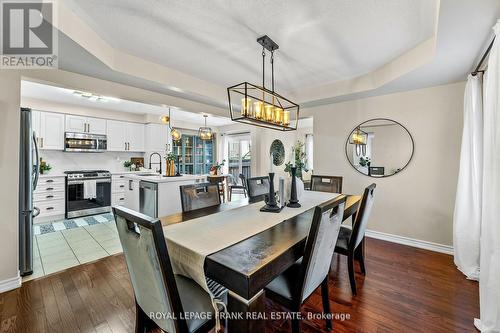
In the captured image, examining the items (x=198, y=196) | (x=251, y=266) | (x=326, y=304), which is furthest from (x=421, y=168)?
(x=251, y=266)

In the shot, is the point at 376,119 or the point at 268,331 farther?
the point at 376,119

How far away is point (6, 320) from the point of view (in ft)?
5.37

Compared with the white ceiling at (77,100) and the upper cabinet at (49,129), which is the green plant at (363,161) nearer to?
the white ceiling at (77,100)

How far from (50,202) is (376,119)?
20.5ft

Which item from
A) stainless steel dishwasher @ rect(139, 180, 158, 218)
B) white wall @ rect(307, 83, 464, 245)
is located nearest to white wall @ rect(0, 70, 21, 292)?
stainless steel dishwasher @ rect(139, 180, 158, 218)

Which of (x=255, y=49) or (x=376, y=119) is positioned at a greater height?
(x=255, y=49)

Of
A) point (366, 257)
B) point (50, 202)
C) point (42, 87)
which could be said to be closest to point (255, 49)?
point (366, 257)

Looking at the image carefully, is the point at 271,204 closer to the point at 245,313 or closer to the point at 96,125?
the point at 245,313

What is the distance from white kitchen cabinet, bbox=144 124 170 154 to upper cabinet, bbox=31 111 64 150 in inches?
69.4

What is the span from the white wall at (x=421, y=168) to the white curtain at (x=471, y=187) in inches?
20.5

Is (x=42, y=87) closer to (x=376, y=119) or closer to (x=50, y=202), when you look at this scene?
(x=50, y=202)

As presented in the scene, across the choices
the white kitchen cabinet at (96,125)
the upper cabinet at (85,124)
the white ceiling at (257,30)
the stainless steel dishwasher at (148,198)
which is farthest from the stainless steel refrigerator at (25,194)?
the white kitchen cabinet at (96,125)

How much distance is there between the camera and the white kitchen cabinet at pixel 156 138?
5.79 m

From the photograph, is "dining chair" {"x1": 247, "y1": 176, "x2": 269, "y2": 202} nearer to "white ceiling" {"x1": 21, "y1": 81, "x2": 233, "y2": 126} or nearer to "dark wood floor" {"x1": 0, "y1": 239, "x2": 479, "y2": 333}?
"dark wood floor" {"x1": 0, "y1": 239, "x2": 479, "y2": 333}
